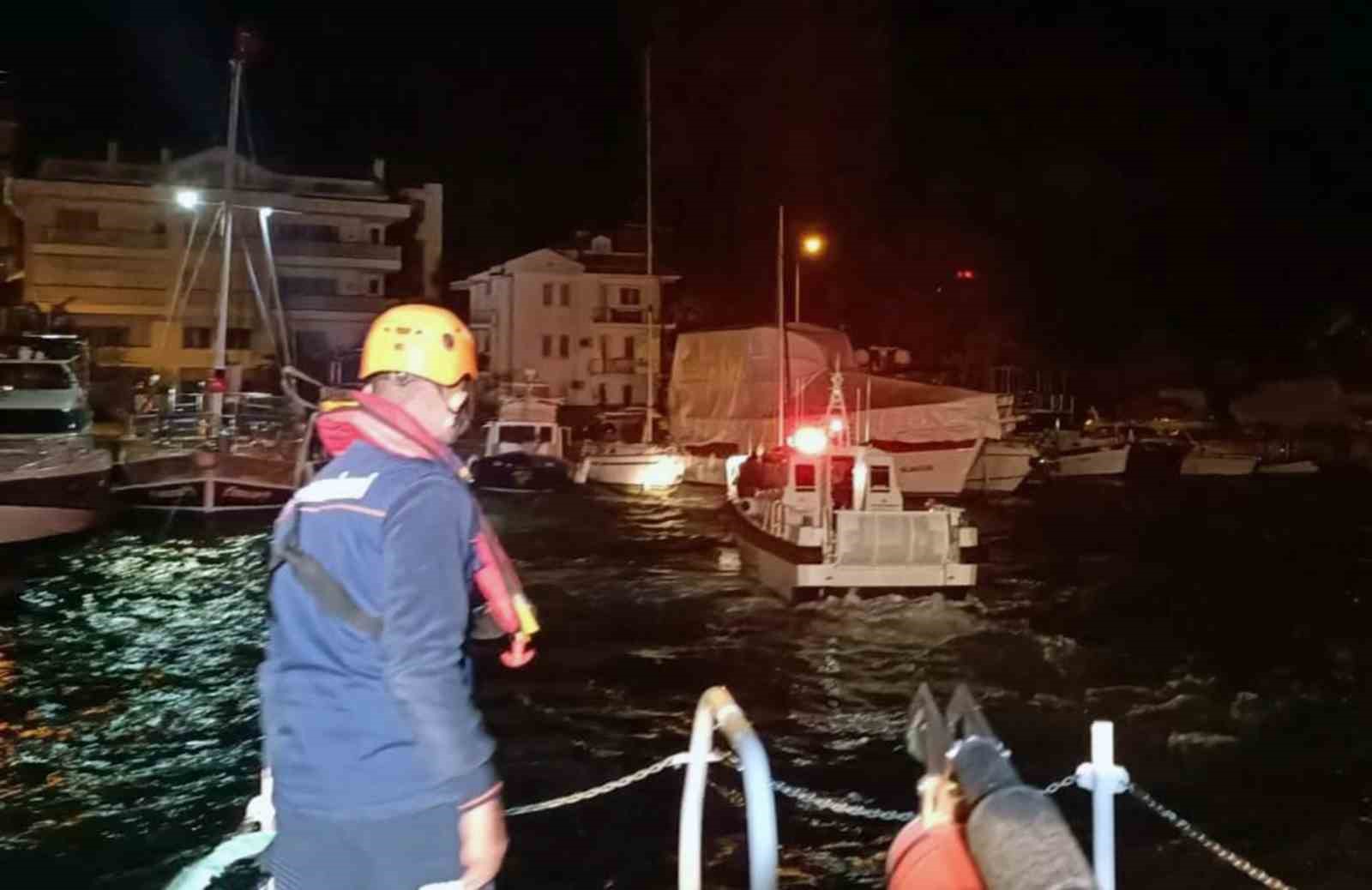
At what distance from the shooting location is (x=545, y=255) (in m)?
63.7

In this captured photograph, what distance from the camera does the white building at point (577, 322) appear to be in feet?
210

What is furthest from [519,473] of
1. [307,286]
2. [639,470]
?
[307,286]

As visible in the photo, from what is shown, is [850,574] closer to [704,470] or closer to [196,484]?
[196,484]

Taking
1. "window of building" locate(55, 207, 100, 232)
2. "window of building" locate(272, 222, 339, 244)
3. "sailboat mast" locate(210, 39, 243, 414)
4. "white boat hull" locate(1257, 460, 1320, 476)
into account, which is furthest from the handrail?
"window of building" locate(272, 222, 339, 244)

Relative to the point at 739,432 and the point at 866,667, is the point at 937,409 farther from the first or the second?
the point at 866,667

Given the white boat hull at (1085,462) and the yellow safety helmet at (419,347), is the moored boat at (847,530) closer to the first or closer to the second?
Result: the yellow safety helmet at (419,347)

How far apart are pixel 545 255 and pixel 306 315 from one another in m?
11.4

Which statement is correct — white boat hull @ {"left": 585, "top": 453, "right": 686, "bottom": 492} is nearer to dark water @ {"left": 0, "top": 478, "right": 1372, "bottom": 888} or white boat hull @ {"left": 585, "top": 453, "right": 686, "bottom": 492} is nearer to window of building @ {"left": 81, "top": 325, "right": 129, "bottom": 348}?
dark water @ {"left": 0, "top": 478, "right": 1372, "bottom": 888}

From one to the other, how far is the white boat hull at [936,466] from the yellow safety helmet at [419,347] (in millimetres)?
39511

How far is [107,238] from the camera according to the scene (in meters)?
55.7

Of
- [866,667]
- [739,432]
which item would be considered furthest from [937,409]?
[866,667]

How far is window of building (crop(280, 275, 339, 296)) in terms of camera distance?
193ft

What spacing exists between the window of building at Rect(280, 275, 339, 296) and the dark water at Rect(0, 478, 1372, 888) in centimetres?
2902

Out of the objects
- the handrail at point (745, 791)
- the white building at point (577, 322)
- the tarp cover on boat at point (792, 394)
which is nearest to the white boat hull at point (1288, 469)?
the tarp cover on boat at point (792, 394)
